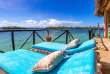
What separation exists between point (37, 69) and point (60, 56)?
37 cm

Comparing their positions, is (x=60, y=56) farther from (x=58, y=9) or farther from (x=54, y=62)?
(x=58, y=9)

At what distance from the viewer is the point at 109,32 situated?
6180 millimetres

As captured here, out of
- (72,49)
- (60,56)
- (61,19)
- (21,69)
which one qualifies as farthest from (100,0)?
(61,19)

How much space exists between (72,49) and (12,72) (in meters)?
1.41

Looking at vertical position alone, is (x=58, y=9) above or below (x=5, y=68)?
above

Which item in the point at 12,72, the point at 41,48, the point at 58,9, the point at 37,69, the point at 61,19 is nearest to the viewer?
the point at 37,69

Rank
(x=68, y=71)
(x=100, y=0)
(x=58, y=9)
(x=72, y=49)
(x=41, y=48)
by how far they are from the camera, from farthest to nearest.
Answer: (x=58, y=9) → (x=100, y=0) → (x=41, y=48) → (x=72, y=49) → (x=68, y=71)

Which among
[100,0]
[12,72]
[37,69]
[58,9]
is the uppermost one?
[58,9]

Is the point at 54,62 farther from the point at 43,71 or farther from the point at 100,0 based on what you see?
the point at 100,0

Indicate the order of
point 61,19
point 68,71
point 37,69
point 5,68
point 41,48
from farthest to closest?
point 61,19
point 41,48
point 5,68
point 37,69
point 68,71

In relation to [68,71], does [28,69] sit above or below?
below

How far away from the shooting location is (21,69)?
1.24m

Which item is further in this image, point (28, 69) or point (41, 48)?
point (41, 48)

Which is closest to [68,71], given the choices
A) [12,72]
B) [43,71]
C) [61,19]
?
[43,71]
